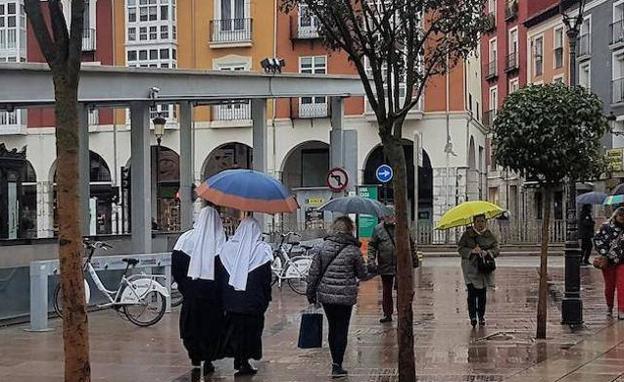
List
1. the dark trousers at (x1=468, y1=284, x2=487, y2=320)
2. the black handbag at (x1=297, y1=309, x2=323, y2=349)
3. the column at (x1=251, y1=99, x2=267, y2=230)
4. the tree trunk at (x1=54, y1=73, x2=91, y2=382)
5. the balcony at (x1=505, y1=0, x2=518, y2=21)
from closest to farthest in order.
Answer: the tree trunk at (x1=54, y1=73, x2=91, y2=382) → the black handbag at (x1=297, y1=309, x2=323, y2=349) → the dark trousers at (x1=468, y1=284, x2=487, y2=320) → the column at (x1=251, y1=99, x2=267, y2=230) → the balcony at (x1=505, y1=0, x2=518, y2=21)

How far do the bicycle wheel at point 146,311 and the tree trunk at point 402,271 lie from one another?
20.2 feet

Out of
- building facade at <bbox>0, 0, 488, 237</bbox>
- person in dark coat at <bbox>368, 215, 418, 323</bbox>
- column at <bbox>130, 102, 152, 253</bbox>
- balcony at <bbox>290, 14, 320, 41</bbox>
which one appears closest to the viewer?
person in dark coat at <bbox>368, 215, 418, 323</bbox>

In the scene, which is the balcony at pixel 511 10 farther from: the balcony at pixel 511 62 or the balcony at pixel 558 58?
the balcony at pixel 558 58

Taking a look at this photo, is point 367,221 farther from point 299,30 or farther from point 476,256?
point 476,256

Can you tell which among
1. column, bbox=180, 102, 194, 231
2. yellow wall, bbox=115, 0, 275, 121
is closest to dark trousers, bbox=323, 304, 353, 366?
column, bbox=180, 102, 194, 231

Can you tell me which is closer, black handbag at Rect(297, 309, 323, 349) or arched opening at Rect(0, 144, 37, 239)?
black handbag at Rect(297, 309, 323, 349)

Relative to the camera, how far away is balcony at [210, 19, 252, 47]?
45875mm

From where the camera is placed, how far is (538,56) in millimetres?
59094

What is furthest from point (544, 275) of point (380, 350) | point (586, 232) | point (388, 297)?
point (586, 232)

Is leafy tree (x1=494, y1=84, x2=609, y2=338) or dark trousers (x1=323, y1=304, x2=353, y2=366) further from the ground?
leafy tree (x1=494, y1=84, x2=609, y2=338)

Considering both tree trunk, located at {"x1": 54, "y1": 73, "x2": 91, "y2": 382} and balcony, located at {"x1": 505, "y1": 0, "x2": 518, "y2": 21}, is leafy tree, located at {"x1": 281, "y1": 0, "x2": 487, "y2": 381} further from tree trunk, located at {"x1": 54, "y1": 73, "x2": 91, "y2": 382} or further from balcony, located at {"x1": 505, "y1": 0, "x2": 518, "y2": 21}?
balcony, located at {"x1": 505, "y1": 0, "x2": 518, "y2": 21}

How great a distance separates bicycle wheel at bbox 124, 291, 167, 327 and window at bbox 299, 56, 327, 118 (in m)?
30.9

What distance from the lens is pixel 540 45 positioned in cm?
5897

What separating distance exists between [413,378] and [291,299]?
982 cm
